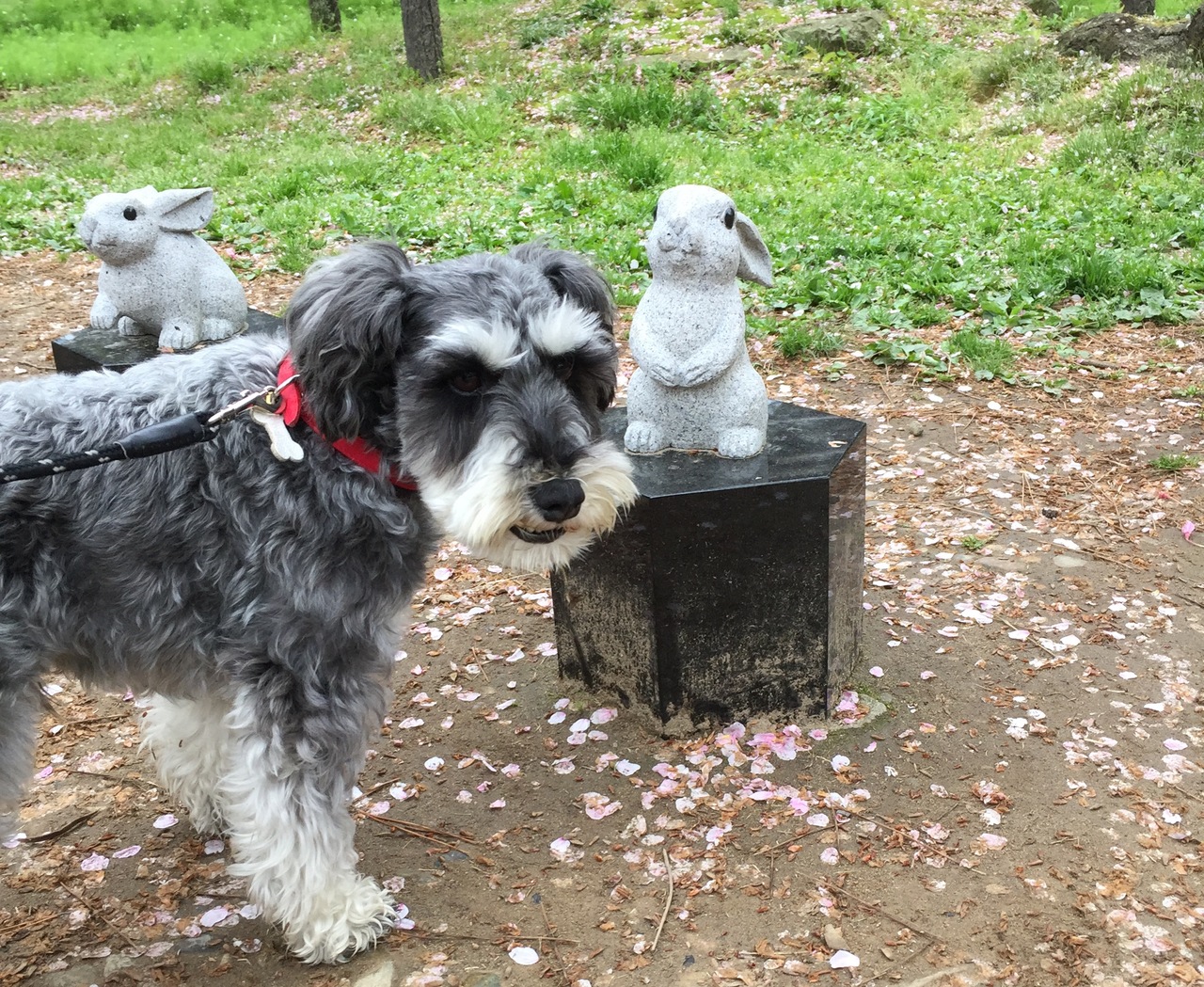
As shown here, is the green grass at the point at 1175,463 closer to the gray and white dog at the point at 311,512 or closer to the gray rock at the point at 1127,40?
the gray and white dog at the point at 311,512

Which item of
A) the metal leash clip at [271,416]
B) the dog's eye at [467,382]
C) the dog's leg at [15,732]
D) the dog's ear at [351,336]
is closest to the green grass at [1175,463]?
the dog's eye at [467,382]

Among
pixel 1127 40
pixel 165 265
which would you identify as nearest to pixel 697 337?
pixel 165 265

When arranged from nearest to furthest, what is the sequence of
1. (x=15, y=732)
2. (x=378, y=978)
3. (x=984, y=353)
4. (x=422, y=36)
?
(x=15, y=732)
(x=378, y=978)
(x=984, y=353)
(x=422, y=36)

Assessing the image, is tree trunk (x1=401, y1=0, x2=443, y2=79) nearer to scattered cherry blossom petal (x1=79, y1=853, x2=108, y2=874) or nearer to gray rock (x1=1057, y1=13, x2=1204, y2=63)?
gray rock (x1=1057, y1=13, x2=1204, y2=63)

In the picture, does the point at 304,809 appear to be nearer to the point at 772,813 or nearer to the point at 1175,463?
the point at 772,813

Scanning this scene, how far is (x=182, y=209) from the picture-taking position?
567 cm

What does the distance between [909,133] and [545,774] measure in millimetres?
10589

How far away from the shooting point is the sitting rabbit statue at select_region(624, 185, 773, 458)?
3748 millimetres

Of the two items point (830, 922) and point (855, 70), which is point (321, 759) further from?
point (855, 70)

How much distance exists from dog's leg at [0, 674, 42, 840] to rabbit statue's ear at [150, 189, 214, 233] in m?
3.39

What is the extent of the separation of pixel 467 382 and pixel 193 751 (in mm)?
1850

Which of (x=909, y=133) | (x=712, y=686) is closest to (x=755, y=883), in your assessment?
(x=712, y=686)

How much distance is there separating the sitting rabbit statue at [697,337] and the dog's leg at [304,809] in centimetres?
150

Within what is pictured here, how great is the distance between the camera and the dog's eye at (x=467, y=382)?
2.76 m
